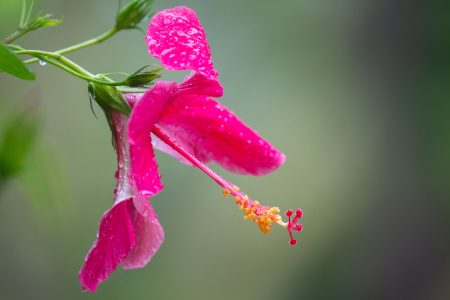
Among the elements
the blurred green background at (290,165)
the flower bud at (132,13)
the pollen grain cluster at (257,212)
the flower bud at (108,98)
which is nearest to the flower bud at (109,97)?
the flower bud at (108,98)

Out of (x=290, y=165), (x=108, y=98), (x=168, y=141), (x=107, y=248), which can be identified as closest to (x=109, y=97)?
(x=108, y=98)

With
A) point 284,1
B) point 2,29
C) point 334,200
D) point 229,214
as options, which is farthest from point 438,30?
point 2,29

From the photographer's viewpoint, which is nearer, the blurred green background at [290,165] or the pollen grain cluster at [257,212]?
the pollen grain cluster at [257,212]

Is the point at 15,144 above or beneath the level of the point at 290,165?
above

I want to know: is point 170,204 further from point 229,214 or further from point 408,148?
point 408,148

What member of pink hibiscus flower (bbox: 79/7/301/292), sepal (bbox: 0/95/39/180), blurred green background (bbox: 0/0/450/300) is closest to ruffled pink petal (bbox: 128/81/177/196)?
pink hibiscus flower (bbox: 79/7/301/292)

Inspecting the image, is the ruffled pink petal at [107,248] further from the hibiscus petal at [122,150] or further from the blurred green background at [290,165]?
the blurred green background at [290,165]

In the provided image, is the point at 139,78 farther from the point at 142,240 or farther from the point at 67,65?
the point at 142,240
